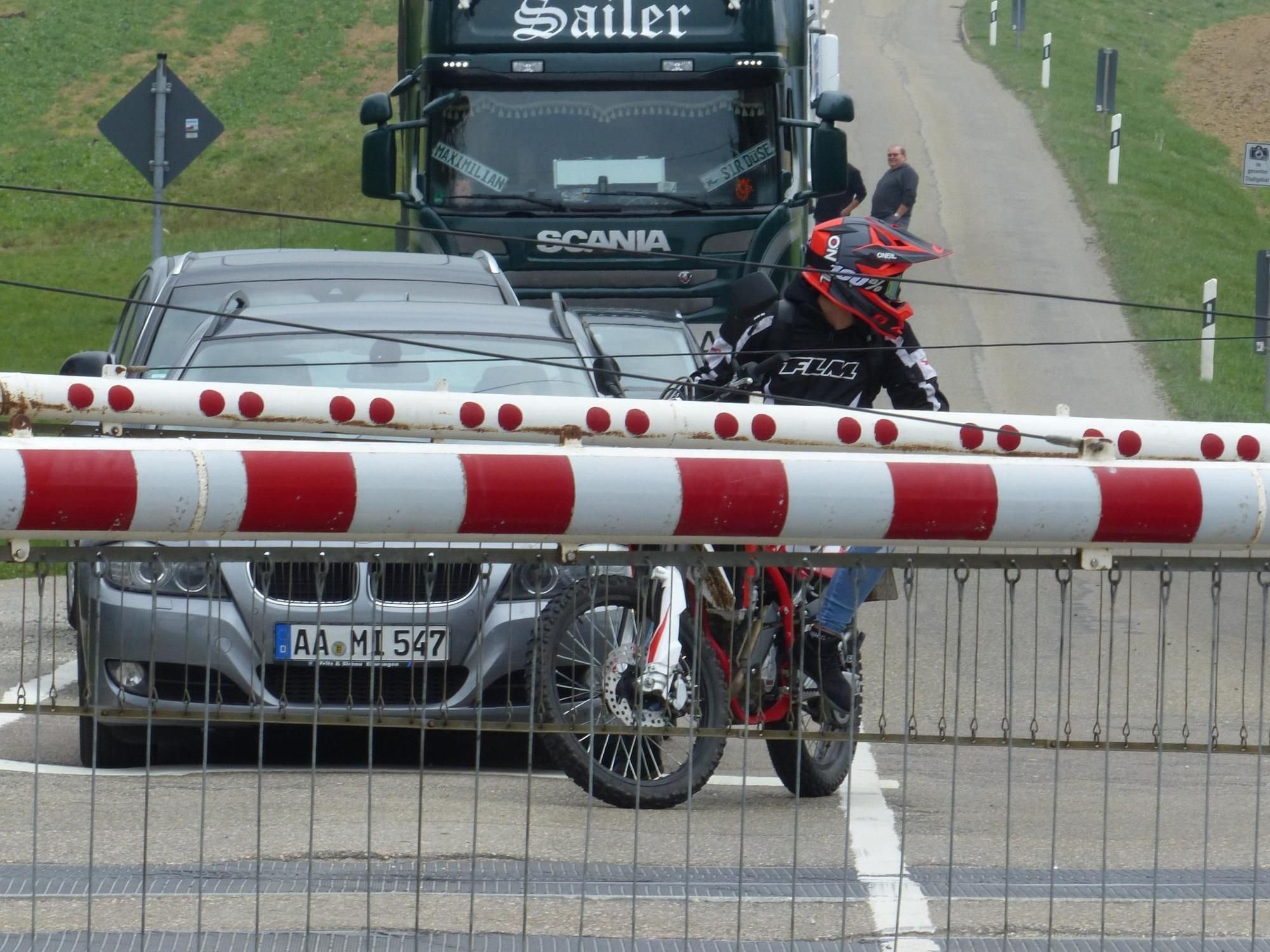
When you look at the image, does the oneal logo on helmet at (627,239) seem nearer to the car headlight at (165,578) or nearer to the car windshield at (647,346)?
the car windshield at (647,346)

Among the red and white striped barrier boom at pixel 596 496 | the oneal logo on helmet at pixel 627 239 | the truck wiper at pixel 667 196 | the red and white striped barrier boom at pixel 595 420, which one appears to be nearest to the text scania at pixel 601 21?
the truck wiper at pixel 667 196

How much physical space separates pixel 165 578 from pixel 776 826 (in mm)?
2418

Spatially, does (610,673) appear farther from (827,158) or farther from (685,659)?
(827,158)

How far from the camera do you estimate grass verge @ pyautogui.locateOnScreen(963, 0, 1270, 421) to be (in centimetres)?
2219

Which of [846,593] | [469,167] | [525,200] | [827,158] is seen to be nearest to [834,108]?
[827,158]

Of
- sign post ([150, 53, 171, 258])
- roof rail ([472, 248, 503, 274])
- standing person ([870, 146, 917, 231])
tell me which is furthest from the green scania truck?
standing person ([870, 146, 917, 231])

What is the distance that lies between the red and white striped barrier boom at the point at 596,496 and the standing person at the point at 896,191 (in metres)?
18.5

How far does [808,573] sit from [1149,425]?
0.83 m

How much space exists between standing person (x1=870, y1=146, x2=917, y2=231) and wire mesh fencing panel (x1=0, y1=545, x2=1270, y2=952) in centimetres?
1664

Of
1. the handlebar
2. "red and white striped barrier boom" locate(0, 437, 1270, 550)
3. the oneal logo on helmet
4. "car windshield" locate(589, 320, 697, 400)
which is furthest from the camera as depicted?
the oneal logo on helmet

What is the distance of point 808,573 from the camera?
4.28 meters

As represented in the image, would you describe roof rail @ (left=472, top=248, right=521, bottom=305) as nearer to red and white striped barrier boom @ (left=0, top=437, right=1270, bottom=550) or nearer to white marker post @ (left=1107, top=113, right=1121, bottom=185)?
red and white striped barrier boom @ (left=0, top=437, right=1270, bottom=550)

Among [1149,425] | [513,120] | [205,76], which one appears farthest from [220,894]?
[205,76]

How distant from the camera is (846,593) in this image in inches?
167
